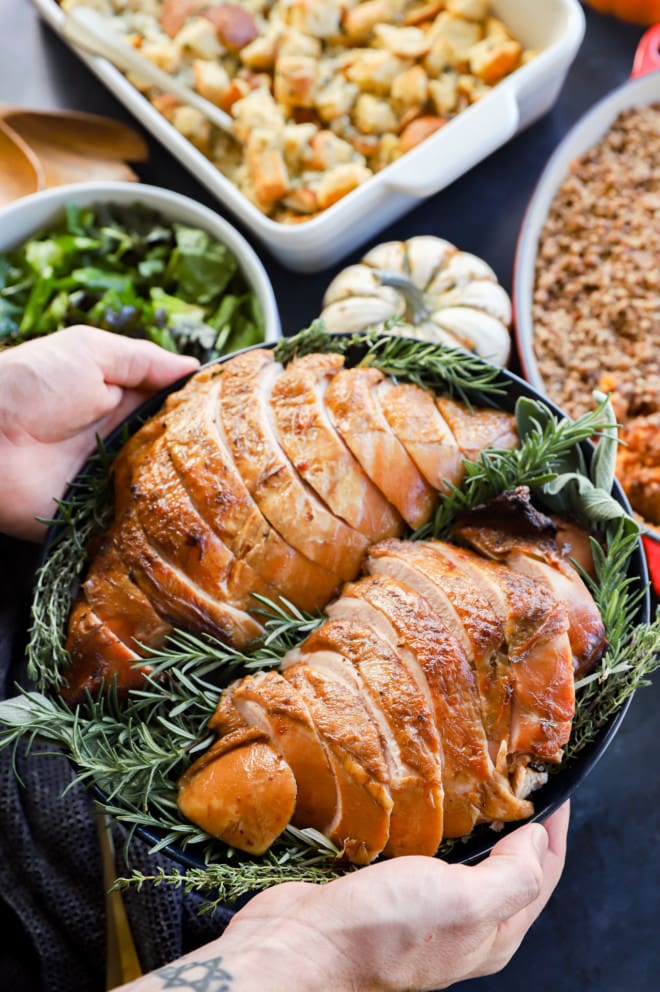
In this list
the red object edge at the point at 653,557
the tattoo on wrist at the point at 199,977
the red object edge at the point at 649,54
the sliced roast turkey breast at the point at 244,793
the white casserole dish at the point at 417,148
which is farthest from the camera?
the red object edge at the point at 649,54

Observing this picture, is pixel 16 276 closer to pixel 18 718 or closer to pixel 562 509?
pixel 18 718

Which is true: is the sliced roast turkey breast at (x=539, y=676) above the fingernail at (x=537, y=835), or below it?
above

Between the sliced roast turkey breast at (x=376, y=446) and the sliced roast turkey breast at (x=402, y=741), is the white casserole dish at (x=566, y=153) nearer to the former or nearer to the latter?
the sliced roast turkey breast at (x=376, y=446)

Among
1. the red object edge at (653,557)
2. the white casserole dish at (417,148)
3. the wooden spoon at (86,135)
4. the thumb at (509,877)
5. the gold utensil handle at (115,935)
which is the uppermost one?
the wooden spoon at (86,135)

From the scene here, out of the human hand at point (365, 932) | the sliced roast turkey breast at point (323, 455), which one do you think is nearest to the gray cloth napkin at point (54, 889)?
the human hand at point (365, 932)

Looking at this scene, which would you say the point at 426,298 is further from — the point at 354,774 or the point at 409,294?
the point at 354,774

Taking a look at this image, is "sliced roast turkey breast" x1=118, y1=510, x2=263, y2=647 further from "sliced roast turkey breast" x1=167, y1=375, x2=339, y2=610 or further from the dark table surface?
the dark table surface

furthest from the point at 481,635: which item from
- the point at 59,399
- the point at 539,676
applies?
the point at 59,399
